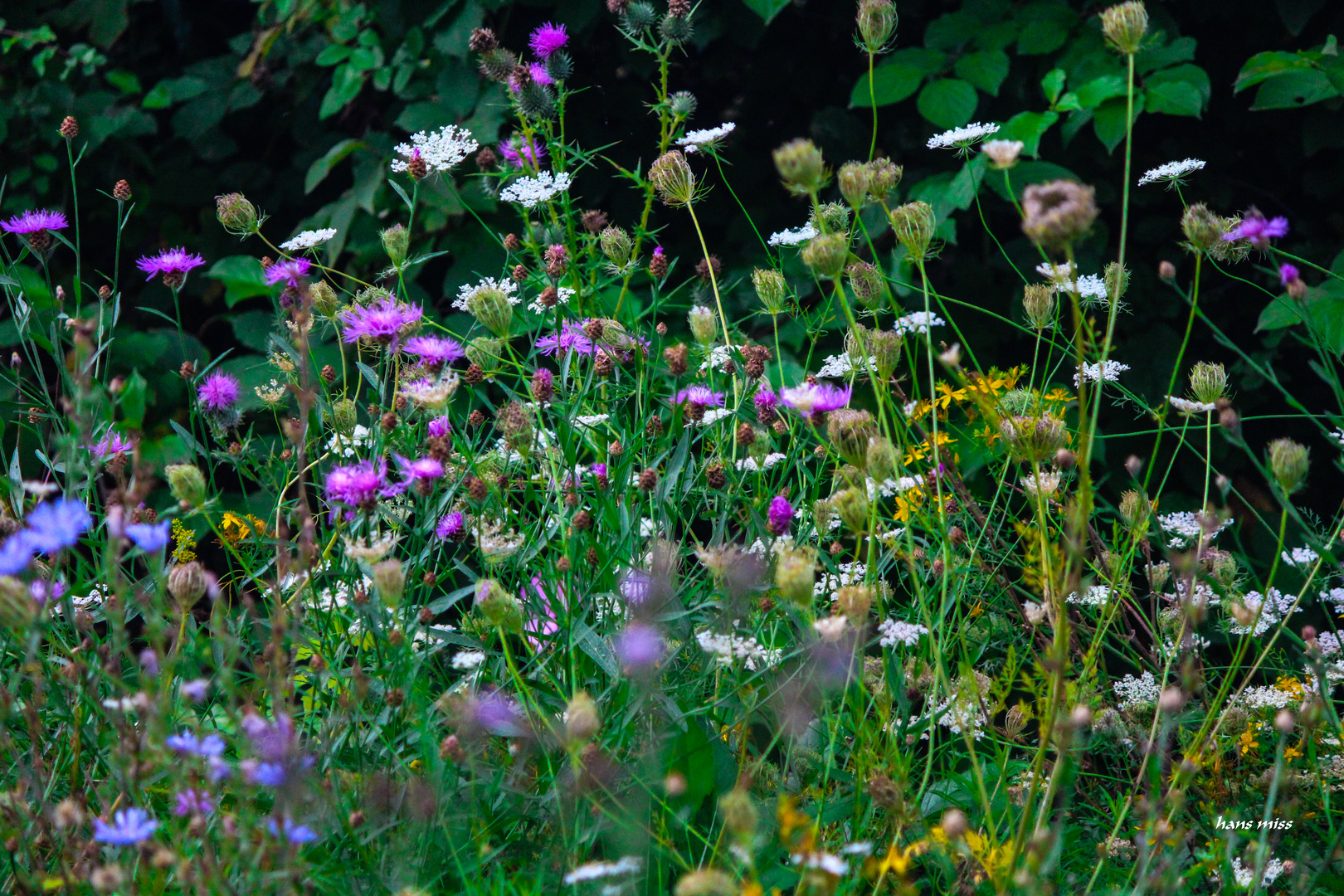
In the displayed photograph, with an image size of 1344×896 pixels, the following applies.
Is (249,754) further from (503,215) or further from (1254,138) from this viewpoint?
(1254,138)

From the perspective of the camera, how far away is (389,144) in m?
2.01

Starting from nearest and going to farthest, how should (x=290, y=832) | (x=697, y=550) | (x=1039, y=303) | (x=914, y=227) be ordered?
(x=290, y=832) → (x=697, y=550) → (x=914, y=227) → (x=1039, y=303)

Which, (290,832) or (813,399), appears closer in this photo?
Result: (290,832)

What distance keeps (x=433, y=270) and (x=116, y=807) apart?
152 cm

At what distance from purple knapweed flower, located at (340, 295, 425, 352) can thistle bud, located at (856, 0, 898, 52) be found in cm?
49

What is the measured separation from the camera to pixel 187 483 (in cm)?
89

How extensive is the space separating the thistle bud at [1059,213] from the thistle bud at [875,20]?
1.49 ft

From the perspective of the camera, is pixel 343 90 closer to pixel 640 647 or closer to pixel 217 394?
pixel 217 394

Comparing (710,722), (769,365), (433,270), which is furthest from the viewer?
(433,270)

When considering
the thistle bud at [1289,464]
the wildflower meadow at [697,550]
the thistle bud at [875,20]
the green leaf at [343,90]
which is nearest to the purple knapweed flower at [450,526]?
the wildflower meadow at [697,550]

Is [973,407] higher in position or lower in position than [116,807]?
lower

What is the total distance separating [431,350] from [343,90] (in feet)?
3.81

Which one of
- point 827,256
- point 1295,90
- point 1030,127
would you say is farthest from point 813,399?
point 1295,90

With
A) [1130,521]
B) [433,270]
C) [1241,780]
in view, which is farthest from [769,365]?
[433,270]
